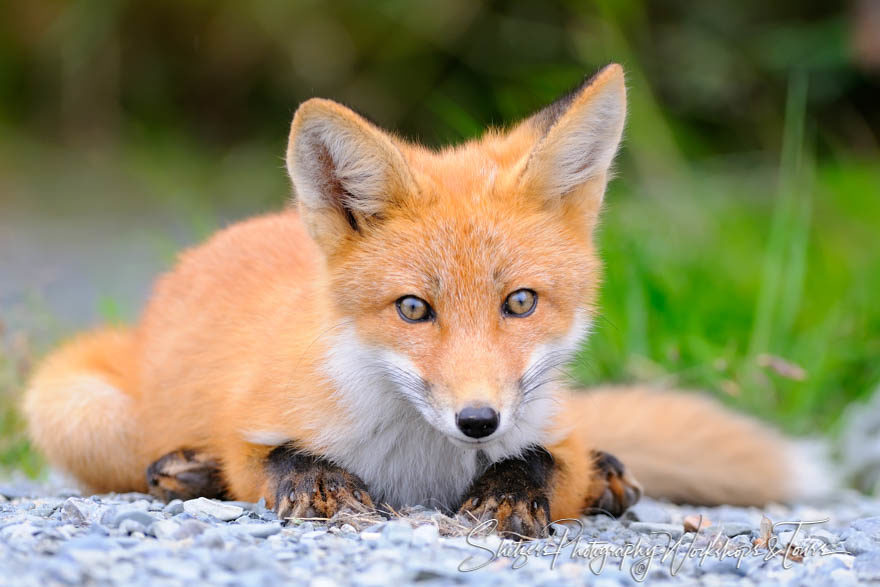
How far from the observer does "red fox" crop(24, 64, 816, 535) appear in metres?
3.16

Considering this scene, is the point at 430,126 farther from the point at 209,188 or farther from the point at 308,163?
the point at 308,163

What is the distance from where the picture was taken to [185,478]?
152 inches

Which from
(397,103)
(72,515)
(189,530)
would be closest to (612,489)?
(189,530)

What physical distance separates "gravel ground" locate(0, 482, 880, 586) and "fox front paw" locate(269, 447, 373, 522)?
7 centimetres

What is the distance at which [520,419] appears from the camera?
10.8ft

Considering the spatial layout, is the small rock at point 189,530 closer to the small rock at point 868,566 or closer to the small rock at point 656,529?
the small rock at point 656,529

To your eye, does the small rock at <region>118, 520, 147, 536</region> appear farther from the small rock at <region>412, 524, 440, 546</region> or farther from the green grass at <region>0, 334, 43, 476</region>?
the green grass at <region>0, 334, 43, 476</region>

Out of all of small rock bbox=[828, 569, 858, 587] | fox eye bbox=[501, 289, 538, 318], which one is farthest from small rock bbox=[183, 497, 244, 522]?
small rock bbox=[828, 569, 858, 587]

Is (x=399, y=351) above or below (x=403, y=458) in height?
above

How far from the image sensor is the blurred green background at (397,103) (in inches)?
324

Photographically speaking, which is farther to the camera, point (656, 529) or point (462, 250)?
point (656, 529)

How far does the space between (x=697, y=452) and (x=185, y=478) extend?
7.35 ft

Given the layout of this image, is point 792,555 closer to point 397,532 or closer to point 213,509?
point 397,532

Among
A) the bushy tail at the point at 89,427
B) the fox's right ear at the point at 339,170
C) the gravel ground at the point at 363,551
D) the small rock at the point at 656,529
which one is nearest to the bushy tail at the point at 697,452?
the small rock at the point at 656,529
